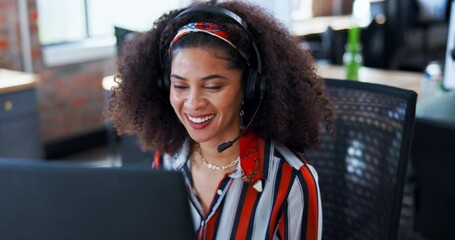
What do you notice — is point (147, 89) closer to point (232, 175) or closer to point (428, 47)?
point (232, 175)

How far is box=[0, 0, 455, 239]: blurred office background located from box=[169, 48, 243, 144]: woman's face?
1839mm

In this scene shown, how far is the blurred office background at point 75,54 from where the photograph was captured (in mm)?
3008

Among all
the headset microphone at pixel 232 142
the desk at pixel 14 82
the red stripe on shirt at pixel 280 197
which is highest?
the headset microphone at pixel 232 142

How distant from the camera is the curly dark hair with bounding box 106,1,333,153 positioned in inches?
36.1

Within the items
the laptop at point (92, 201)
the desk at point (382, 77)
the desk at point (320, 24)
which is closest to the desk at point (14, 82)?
the desk at point (382, 77)

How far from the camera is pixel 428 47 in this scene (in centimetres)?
541

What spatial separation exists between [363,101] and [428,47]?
4.65 m

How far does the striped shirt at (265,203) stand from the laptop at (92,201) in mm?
423

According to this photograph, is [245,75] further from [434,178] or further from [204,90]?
[434,178]

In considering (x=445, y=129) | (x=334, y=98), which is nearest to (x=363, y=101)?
(x=334, y=98)

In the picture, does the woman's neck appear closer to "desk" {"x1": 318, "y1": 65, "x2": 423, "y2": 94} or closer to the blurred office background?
"desk" {"x1": 318, "y1": 65, "x2": 423, "y2": 94}

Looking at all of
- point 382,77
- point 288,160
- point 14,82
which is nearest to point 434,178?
point 382,77

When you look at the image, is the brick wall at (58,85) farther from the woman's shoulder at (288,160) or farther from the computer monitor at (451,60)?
the woman's shoulder at (288,160)

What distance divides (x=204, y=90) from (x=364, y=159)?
1.37ft
